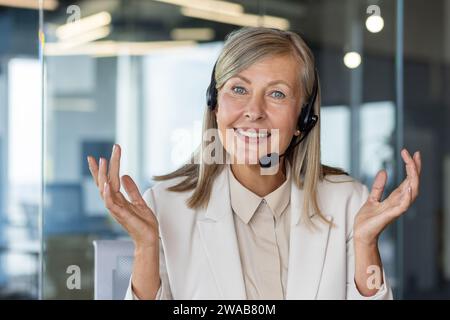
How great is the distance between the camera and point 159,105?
3996 mm

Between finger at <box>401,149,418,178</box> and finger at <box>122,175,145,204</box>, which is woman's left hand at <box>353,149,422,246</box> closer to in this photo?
finger at <box>401,149,418,178</box>

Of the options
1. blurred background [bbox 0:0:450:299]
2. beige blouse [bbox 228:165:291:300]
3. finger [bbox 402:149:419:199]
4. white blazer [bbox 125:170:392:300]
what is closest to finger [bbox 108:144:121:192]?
white blazer [bbox 125:170:392:300]

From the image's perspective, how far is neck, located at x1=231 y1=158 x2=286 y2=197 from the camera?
1420mm

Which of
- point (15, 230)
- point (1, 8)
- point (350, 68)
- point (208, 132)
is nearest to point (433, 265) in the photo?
point (350, 68)

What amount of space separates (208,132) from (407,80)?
314cm

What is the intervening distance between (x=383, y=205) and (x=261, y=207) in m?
0.25

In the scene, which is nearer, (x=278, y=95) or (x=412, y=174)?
(x=412, y=174)

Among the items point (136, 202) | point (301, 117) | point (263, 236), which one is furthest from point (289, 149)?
point (136, 202)

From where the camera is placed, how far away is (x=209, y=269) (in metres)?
1.29

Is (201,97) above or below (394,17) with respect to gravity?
below

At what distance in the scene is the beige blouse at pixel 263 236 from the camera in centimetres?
131

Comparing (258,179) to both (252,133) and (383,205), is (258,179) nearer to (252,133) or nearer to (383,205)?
(252,133)

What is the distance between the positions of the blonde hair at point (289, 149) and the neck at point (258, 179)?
0.04 metres

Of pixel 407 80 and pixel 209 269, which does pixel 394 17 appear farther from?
pixel 209 269
